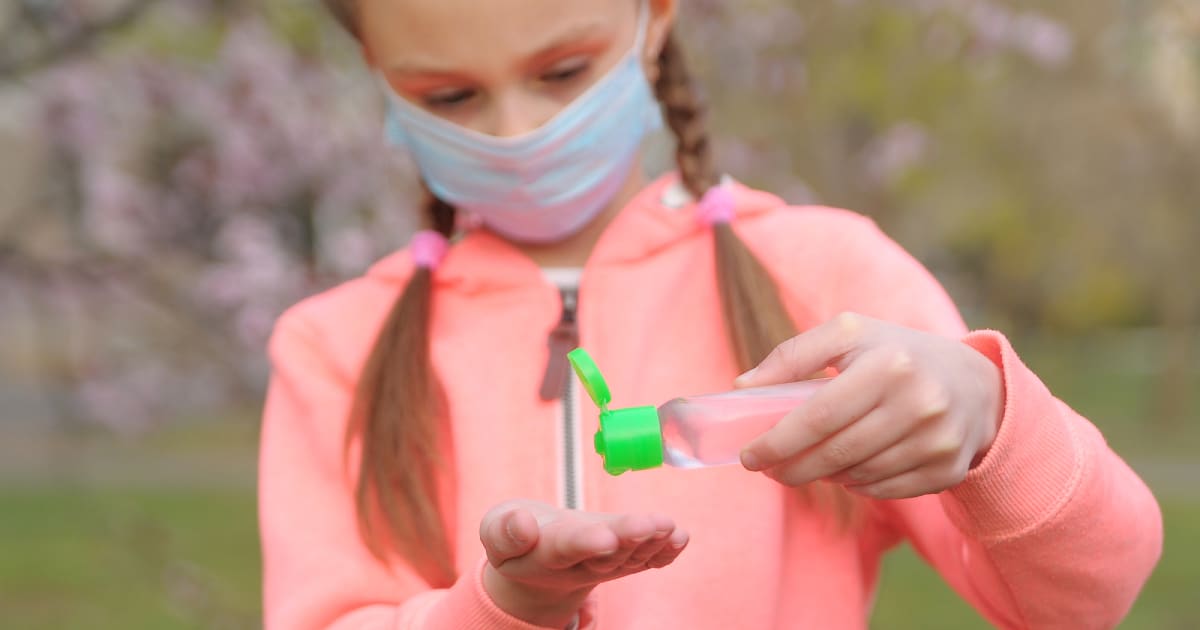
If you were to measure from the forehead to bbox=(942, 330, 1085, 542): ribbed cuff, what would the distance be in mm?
729

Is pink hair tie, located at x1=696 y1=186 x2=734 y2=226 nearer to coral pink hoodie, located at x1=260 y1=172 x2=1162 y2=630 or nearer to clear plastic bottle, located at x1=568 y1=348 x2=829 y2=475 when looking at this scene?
coral pink hoodie, located at x1=260 y1=172 x2=1162 y2=630

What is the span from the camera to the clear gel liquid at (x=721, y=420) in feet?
4.46

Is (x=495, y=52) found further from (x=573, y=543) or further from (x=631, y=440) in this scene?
(x=573, y=543)

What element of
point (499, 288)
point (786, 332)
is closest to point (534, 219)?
point (499, 288)

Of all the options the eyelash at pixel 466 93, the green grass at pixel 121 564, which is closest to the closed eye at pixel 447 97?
the eyelash at pixel 466 93

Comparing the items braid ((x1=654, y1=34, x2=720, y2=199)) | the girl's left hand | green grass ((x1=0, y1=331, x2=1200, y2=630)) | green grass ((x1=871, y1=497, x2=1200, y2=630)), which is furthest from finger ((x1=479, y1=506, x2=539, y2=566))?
green grass ((x1=871, y1=497, x2=1200, y2=630))

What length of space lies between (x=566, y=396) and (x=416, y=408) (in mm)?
227

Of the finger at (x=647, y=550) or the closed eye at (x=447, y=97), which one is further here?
the closed eye at (x=447, y=97)

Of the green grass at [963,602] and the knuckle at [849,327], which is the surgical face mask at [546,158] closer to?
the knuckle at [849,327]

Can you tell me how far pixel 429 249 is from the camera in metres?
2.01

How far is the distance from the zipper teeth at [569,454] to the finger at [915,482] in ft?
1.81

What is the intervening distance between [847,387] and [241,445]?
47.5 feet

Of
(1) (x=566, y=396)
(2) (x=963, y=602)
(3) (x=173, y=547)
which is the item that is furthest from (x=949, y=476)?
(3) (x=173, y=547)

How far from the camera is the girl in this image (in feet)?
5.30
